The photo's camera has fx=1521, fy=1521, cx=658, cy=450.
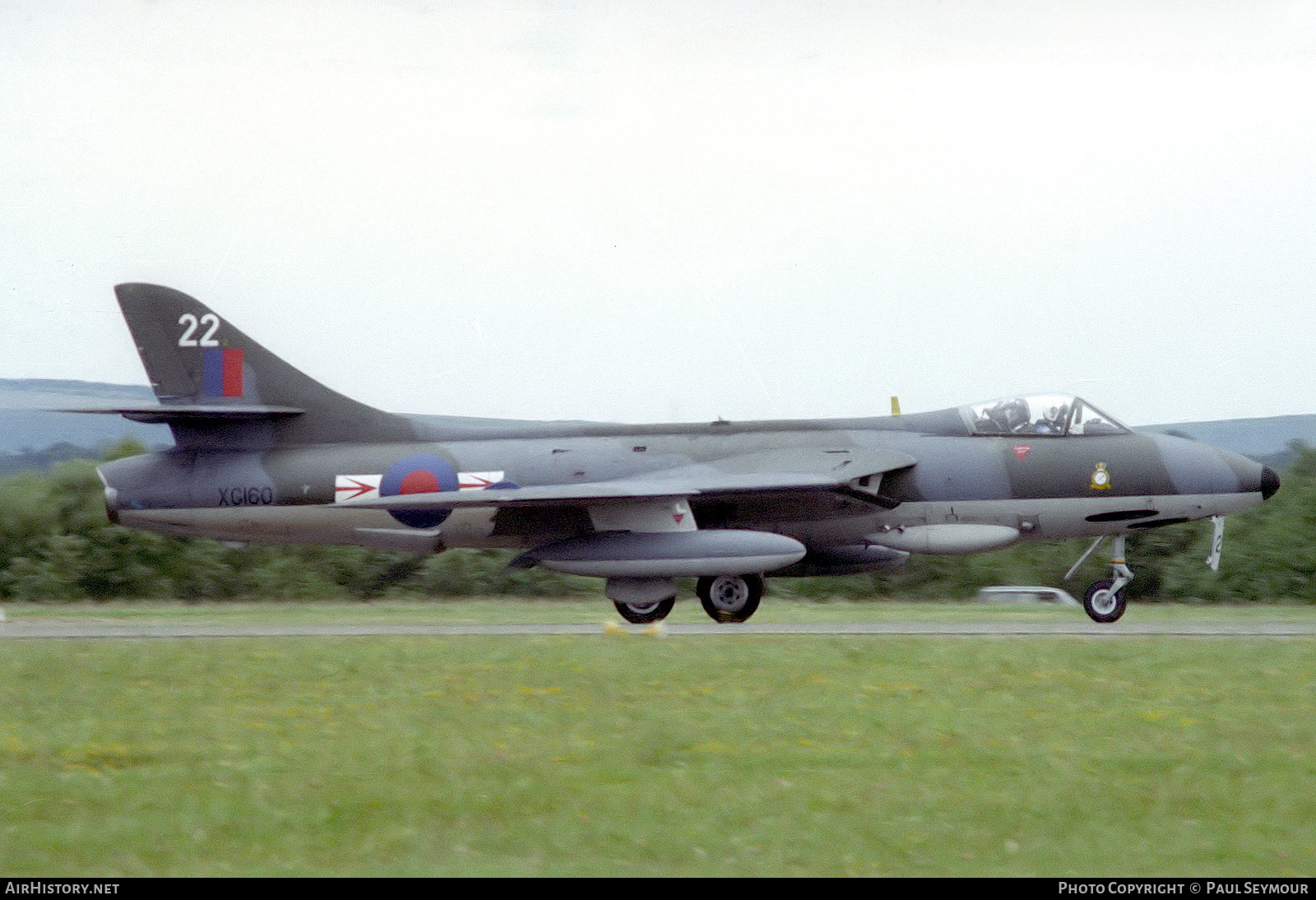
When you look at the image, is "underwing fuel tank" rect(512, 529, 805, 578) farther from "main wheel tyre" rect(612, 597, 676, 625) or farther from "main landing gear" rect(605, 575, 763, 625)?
"main wheel tyre" rect(612, 597, 676, 625)

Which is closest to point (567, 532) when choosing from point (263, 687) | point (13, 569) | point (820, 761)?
point (263, 687)

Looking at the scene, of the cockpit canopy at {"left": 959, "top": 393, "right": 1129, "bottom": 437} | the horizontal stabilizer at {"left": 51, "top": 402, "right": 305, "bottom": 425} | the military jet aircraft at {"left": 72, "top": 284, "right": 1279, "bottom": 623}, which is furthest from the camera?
the horizontal stabilizer at {"left": 51, "top": 402, "right": 305, "bottom": 425}

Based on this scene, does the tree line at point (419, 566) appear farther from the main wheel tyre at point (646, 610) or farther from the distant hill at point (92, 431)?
the main wheel tyre at point (646, 610)

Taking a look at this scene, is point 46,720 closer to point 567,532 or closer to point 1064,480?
point 567,532

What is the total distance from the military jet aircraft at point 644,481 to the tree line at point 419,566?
899cm

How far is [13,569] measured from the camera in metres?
28.7

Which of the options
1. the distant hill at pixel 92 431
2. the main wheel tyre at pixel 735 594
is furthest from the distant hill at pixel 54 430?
the main wheel tyre at pixel 735 594

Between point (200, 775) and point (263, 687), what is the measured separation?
3144mm

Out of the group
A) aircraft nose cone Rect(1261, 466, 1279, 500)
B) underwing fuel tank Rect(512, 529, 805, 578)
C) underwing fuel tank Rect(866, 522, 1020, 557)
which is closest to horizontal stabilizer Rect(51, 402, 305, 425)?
underwing fuel tank Rect(512, 529, 805, 578)

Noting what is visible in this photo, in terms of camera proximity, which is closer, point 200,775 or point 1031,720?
point 200,775

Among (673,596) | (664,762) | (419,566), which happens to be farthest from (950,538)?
(419,566)

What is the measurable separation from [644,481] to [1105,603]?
5.60 meters

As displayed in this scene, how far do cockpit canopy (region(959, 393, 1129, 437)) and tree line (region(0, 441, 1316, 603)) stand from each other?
11.5 metres

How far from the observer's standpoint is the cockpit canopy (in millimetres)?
18297
